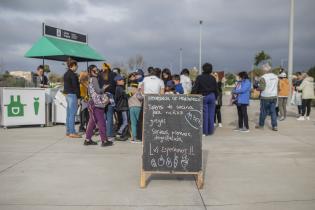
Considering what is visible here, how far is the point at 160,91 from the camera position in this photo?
9.00 metres

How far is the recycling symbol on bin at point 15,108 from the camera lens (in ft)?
38.0

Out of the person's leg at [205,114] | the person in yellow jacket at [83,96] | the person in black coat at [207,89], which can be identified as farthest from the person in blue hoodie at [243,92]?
the person in yellow jacket at [83,96]

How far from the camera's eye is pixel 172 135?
5.79 meters

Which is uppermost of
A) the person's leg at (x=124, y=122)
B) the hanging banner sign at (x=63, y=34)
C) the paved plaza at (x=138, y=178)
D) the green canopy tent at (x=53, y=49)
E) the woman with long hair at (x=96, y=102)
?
the hanging banner sign at (x=63, y=34)

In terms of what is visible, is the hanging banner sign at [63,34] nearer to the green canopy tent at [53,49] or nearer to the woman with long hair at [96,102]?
the green canopy tent at [53,49]

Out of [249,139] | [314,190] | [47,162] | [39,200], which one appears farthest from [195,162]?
[249,139]

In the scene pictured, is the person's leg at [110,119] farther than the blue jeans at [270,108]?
No

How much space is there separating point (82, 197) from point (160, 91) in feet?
14.1

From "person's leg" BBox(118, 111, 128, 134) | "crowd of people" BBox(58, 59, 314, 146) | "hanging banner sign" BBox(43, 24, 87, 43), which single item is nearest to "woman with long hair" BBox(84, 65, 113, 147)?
"crowd of people" BBox(58, 59, 314, 146)

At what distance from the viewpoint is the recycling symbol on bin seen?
11.6 meters

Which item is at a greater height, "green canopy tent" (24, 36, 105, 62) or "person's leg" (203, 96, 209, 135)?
"green canopy tent" (24, 36, 105, 62)

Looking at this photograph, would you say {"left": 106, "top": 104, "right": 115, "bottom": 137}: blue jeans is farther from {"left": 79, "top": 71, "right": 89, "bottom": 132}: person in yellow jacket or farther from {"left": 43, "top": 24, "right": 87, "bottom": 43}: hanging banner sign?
{"left": 43, "top": 24, "right": 87, "bottom": 43}: hanging banner sign

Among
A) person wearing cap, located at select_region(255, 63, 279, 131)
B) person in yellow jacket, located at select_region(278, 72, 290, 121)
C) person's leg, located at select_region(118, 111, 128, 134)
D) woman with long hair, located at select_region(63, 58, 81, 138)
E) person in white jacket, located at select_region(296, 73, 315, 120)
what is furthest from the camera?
person in white jacket, located at select_region(296, 73, 315, 120)

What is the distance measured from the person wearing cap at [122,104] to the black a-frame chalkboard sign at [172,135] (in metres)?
3.62
